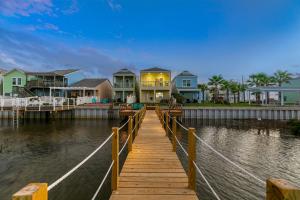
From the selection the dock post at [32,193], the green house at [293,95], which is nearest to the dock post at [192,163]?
the dock post at [32,193]

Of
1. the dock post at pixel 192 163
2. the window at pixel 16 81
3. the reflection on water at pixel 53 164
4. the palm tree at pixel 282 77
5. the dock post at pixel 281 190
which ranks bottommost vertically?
the reflection on water at pixel 53 164

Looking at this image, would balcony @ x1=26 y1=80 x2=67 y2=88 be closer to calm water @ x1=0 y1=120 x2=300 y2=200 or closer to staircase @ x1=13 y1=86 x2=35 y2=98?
staircase @ x1=13 y1=86 x2=35 y2=98

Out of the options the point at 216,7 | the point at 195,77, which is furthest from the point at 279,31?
the point at 195,77

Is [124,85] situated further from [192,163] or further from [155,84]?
[192,163]

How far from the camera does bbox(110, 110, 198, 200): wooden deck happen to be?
14.2 feet

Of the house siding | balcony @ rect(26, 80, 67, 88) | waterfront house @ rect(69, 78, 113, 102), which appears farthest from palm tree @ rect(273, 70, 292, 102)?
the house siding

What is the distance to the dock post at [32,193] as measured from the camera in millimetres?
1396

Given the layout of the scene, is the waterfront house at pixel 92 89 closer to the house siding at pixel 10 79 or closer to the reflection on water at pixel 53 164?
the house siding at pixel 10 79

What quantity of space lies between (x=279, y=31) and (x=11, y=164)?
40732 millimetres

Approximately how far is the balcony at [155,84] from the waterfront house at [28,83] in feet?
60.2

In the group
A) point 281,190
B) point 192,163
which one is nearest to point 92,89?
point 192,163

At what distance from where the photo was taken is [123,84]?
41375mm

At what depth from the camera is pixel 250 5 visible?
27.7 metres

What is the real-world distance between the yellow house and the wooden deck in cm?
3143
